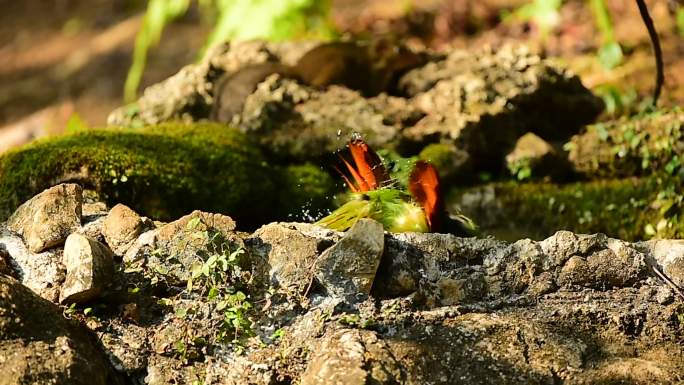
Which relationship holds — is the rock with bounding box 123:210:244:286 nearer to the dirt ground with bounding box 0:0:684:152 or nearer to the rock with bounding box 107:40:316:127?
the rock with bounding box 107:40:316:127

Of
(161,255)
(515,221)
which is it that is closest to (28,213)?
(161,255)

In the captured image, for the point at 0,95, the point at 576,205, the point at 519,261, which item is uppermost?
the point at 0,95

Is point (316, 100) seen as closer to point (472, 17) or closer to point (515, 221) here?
point (515, 221)

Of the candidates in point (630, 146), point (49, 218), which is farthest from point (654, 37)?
point (49, 218)

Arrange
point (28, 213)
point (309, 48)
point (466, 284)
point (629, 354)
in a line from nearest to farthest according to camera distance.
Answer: point (629, 354)
point (466, 284)
point (28, 213)
point (309, 48)

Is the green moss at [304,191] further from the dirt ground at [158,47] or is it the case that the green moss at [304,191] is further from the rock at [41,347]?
the dirt ground at [158,47]

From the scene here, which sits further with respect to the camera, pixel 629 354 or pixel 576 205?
pixel 576 205

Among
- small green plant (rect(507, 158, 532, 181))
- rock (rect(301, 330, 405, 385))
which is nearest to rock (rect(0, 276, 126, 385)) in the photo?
rock (rect(301, 330, 405, 385))
